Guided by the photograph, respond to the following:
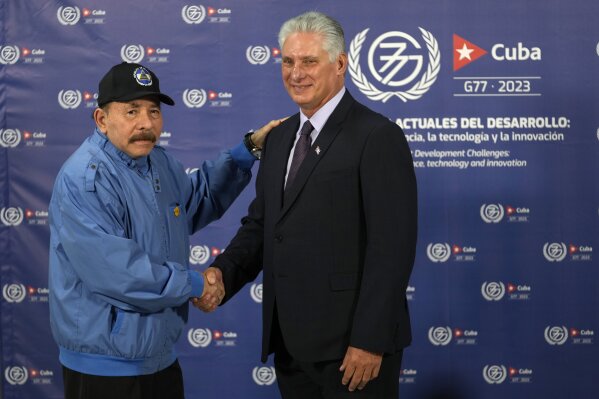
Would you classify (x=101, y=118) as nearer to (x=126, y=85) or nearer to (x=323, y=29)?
(x=126, y=85)

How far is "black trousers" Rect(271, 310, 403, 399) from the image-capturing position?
2082mm

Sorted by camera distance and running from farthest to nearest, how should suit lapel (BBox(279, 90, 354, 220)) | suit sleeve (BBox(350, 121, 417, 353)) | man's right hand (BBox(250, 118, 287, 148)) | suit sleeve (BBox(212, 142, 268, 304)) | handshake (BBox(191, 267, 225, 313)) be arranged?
man's right hand (BBox(250, 118, 287, 148))
suit sleeve (BBox(212, 142, 268, 304))
handshake (BBox(191, 267, 225, 313))
suit lapel (BBox(279, 90, 354, 220))
suit sleeve (BBox(350, 121, 417, 353))

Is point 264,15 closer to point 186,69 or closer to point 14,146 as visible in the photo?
point 186,69

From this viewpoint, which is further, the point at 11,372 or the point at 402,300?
the point at 11,372

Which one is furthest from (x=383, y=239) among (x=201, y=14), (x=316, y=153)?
(x=201, y=14)

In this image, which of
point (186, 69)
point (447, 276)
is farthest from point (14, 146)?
point (447, 276)

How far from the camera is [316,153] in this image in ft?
6.82

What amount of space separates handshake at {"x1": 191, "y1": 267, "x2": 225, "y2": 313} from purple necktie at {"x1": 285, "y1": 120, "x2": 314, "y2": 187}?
48 centimetres

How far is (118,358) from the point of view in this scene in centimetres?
216

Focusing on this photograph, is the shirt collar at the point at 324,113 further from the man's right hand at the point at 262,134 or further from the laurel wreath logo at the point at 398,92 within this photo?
the laurel wreath logo at the point at 398,92

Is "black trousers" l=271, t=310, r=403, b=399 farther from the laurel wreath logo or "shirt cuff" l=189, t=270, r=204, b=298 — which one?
the laurel wreath logo

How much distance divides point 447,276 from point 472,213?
1.24 ft

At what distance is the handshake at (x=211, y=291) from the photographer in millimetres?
2355

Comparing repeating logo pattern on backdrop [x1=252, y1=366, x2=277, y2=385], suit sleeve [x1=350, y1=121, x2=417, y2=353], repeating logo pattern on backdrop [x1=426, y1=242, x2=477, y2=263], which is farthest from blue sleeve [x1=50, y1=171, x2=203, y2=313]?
repeating logo pattern on backdrop [x1=426, y1=242, x2=477, y2=263]
